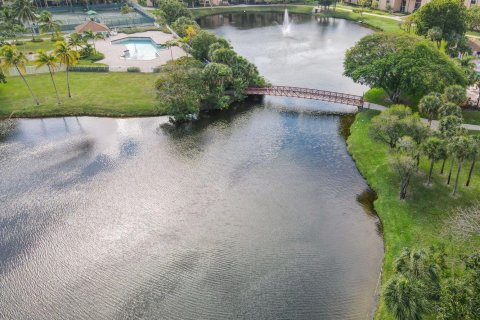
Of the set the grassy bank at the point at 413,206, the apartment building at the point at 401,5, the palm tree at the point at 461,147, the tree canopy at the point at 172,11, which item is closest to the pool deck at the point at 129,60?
the tree canopy at the point at 172,11

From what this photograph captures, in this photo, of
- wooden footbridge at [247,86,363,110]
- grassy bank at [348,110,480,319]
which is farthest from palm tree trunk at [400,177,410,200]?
wooden footbridge at [247,86,363,110]

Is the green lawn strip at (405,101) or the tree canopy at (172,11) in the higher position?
the tree canopy at (172,11)

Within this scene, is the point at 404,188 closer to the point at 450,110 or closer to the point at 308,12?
the point at 450,110

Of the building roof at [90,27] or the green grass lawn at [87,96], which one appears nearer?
the green grass lawn at [87,96]

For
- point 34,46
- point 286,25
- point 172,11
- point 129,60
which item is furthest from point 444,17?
point 34,46

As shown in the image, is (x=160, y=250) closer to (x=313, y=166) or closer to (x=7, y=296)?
(x=7, y=296)

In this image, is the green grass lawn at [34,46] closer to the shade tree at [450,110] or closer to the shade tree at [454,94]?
the shade tree at [454,94]
